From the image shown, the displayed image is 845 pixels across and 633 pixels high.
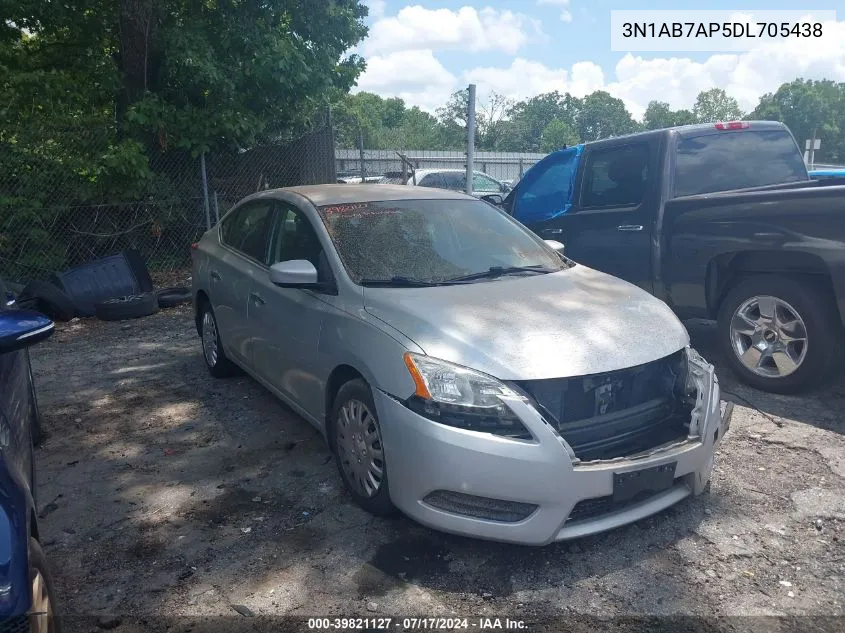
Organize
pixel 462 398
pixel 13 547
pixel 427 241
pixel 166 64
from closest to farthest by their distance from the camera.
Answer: pixel 13 547, pixel 462 398, pixel 427 241, pixel 166 64

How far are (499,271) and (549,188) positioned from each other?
3.46 metres

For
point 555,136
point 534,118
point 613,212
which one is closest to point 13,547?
point 613,212

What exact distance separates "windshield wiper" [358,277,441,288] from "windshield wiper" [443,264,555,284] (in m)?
0.13

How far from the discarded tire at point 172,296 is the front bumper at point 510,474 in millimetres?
6864

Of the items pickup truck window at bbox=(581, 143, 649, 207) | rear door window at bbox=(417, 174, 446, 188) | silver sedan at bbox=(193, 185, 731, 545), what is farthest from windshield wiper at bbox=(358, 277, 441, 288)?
rear door window at bbox=(417, 174, 446, 188)

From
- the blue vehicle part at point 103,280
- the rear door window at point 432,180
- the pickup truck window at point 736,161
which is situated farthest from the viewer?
the rear door window at point 432,180

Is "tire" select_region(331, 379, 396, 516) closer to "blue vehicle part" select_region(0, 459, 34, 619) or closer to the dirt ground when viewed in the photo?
the dirt ground

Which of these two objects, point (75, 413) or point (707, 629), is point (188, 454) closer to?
point (75, 413)

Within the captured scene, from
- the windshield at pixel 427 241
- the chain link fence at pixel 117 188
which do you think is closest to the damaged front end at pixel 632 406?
the windshield at pixel 427 241

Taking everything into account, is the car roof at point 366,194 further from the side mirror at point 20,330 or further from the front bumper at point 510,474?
the side mirror at point 20,330

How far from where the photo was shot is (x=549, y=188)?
24.1 feet

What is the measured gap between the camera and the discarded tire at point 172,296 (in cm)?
927

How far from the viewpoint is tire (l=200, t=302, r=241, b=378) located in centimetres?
581

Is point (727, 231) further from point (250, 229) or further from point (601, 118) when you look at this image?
point (601, 118)
